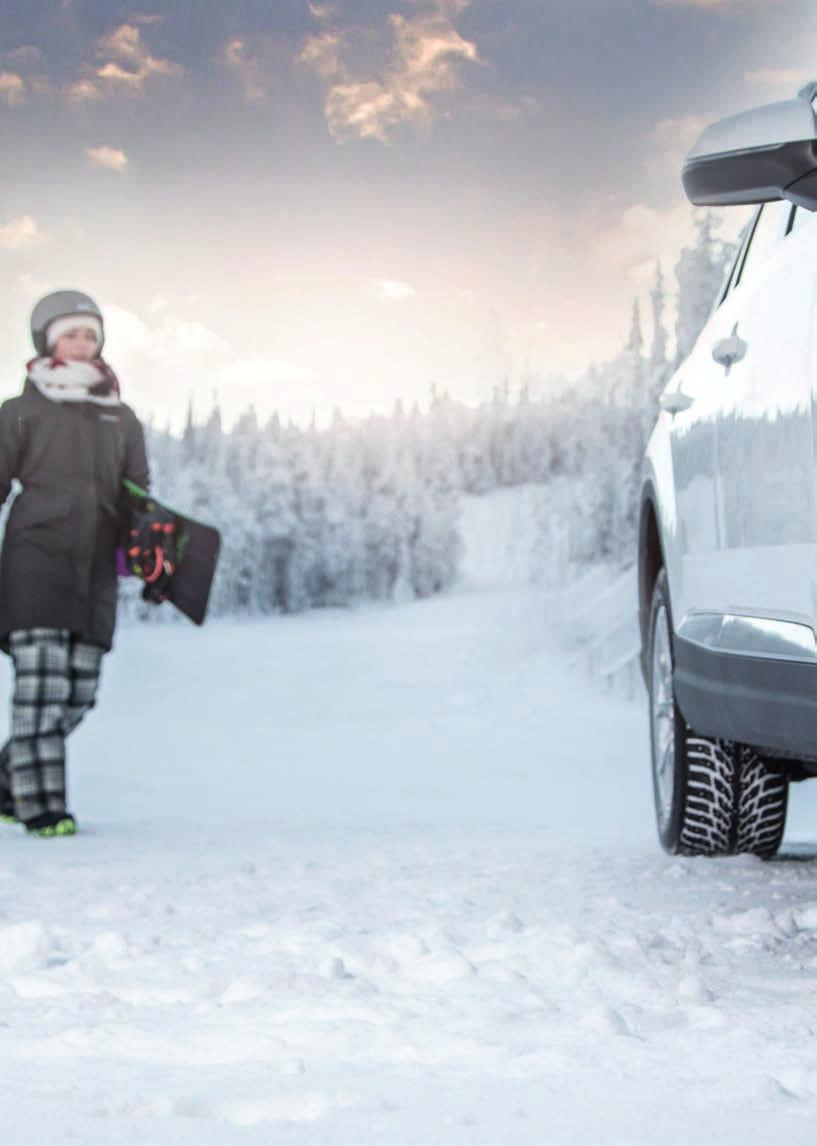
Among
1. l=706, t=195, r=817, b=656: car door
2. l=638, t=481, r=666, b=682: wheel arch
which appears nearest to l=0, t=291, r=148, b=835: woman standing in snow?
l=638, t=481, r=666, b=682: wheel arch

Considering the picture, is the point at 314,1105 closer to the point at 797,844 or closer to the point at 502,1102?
the point at 502,1102

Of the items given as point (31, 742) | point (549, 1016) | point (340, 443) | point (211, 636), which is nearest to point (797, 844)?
point (549, 1016)

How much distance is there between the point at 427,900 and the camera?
9.27 feet

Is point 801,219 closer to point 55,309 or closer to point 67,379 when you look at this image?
point 67,379

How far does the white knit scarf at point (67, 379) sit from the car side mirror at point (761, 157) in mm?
3063

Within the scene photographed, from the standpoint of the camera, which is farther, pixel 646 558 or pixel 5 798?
pixel 5 798

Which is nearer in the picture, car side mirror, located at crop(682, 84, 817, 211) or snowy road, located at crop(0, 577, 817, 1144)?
snowy road, located at crop(0, 577, 817, 1144)

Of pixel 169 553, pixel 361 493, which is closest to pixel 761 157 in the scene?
pixel 169 553

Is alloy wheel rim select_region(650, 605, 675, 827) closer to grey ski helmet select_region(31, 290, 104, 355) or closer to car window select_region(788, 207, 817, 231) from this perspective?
car window select_region(788, 207, 817, 231)

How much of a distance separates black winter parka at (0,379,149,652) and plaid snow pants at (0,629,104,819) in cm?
7

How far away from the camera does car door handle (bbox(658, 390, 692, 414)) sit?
3150mm

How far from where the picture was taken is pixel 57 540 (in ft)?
15.3

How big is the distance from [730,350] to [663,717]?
1.16 metres

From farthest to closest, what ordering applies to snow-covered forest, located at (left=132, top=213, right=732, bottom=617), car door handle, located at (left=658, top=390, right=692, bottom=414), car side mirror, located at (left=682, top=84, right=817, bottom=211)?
snow-covered forest, located at (left=132, top=213, right=732, bottom=617), car door handle, located at (left=658, top=390, right=692, bottom=414), car side mirror, located at (left=682, top=84, right=817, bottom=211)
